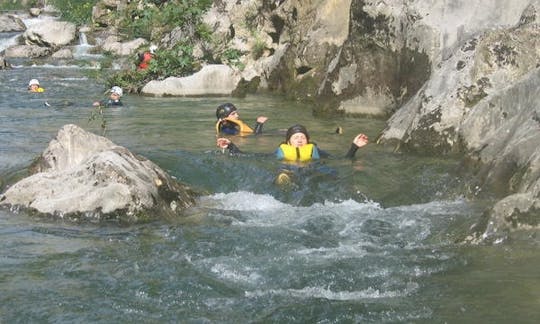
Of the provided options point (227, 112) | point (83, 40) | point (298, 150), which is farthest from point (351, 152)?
point (83, 40)

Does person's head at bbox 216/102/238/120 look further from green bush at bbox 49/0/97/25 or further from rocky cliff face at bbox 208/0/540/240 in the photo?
green bush at bbox 49/0/97/25

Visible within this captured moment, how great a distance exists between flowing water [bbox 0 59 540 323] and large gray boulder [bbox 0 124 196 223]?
21 centimetres

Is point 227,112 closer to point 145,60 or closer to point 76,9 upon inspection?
point 145,60

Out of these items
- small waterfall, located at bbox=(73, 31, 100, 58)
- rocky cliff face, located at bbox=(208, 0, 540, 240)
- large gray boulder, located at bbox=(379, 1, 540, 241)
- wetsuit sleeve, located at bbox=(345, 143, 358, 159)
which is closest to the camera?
rocky cliff face, located at bbox=(208, 0, 540, 240)

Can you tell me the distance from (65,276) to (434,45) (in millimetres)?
8881

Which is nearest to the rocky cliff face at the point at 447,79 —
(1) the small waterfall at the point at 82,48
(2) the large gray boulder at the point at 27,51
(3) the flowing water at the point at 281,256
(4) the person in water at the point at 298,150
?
(3) the flowing water at the point at 281,256

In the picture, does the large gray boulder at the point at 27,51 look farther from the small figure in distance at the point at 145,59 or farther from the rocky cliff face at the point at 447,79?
the rocky cliff face at the point at 447,79

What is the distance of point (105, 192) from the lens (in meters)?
8.33

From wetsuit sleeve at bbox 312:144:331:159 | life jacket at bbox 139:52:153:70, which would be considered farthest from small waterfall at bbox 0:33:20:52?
wetsuit sleeve at bbox 312:144:331:159

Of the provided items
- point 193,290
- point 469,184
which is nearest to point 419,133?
point 469,184

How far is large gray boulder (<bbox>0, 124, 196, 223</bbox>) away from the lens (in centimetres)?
827

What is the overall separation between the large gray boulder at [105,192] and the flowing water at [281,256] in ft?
0.70

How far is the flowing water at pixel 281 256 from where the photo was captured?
18.1ft

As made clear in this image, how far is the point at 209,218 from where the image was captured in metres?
8.34
